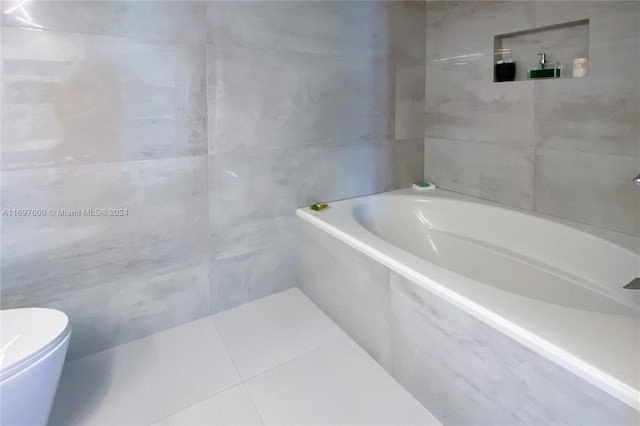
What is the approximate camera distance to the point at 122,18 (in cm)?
154

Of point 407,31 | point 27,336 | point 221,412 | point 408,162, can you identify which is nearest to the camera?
point 27,336

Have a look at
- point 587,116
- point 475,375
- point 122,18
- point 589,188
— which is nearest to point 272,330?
point 475,375

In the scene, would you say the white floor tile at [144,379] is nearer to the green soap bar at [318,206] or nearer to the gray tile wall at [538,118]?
the green soap bar at [318,206]

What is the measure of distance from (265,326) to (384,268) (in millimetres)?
766

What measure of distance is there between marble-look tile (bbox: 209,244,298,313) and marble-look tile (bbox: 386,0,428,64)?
4.76ft

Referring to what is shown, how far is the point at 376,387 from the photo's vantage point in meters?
1.47

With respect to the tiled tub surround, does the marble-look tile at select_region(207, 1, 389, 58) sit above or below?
above

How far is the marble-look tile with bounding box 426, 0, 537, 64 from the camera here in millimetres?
1968

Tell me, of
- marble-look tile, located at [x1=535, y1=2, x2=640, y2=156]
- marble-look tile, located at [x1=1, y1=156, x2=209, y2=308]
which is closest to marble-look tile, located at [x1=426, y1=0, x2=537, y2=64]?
marble-look tile, located at [x1=535, y1=2, x2=640, y2=156]

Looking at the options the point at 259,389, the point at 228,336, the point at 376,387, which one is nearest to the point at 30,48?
the point at 228,336

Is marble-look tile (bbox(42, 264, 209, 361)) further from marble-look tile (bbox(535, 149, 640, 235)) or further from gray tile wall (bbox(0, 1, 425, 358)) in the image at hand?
marble-look tile (bbox(535, 149, 640, 235))

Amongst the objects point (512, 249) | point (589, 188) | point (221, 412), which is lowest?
point (221, 412)

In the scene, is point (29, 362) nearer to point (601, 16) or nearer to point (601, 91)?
point (601, 91)

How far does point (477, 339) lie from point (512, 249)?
102cm
